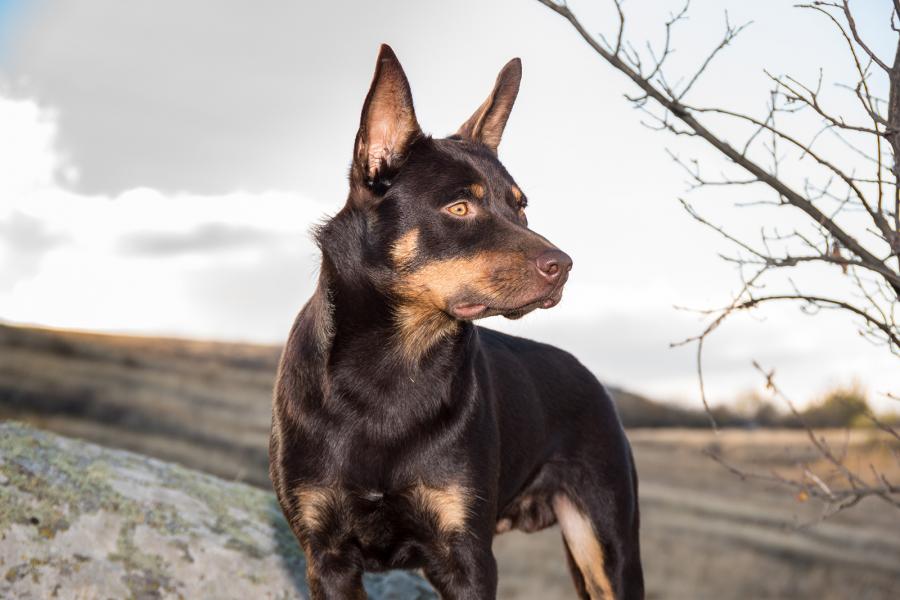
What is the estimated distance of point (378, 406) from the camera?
496cm

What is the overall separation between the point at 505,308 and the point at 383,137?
1.08m

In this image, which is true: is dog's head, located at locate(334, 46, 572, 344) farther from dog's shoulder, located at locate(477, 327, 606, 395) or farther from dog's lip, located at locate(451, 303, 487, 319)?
dog's shoulder, located at locate(477, 327, 606, 395)

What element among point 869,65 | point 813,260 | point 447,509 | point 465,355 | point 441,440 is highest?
point 869,65

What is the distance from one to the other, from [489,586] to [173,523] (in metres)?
2.77

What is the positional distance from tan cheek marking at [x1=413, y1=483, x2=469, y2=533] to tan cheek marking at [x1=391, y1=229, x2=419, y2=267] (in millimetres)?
1129

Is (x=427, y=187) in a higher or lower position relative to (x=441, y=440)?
higher

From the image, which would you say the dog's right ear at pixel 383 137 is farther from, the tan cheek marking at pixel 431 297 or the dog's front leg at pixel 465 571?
the dog's front leg at pixel 465 571

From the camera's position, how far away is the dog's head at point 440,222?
4.44 meters

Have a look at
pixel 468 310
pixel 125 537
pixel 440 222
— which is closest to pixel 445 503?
pixel 468 310

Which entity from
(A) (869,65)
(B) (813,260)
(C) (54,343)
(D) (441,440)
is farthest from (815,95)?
(C) (54,343)

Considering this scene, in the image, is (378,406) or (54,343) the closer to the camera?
(378,406)

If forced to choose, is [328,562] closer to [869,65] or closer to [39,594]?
[39,594]

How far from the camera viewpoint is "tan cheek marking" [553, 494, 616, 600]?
6.02 meters

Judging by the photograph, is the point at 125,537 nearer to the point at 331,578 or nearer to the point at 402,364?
the point at 331,578
